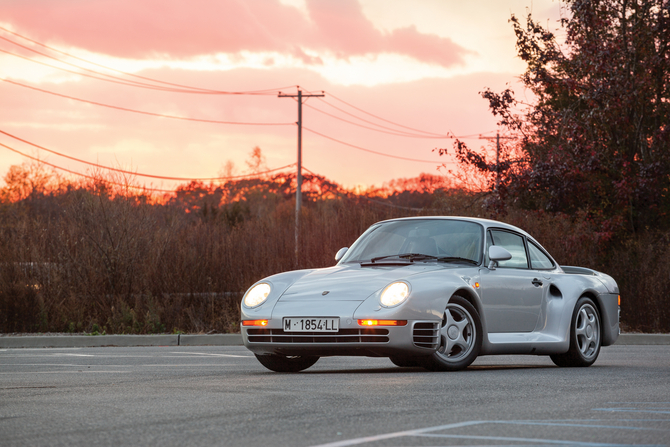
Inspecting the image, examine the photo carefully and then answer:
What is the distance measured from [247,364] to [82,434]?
5.59m

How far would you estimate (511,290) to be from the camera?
930 cm

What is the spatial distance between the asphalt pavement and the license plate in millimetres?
445

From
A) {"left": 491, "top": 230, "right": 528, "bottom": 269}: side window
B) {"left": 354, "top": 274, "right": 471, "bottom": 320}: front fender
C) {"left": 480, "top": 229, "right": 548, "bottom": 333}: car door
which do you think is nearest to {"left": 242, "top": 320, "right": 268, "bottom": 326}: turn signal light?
{"left": 354, "top": 274, "right": 471, "bottom": 320}: front fender

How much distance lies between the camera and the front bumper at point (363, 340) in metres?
8.06

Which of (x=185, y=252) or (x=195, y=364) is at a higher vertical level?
(x=185, y=252)

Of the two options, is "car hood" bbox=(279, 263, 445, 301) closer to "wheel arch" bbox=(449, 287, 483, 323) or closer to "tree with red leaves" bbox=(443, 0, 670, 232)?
"wheel arch" bbox=(449, 287, 483, 323)

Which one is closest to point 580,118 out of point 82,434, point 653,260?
point 653,260

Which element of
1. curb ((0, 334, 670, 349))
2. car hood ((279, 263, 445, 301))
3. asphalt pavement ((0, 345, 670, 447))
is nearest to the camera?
asphalt pavement ((0, 345, 670, 447))

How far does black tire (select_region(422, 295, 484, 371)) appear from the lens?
8469 mm

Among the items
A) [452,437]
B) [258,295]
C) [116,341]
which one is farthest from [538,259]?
[116,341]

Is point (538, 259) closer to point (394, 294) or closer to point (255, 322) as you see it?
point (394, 294)

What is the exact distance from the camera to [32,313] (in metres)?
17.6

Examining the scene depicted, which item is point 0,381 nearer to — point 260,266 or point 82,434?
point 82,434

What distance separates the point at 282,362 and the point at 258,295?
2.53ft
